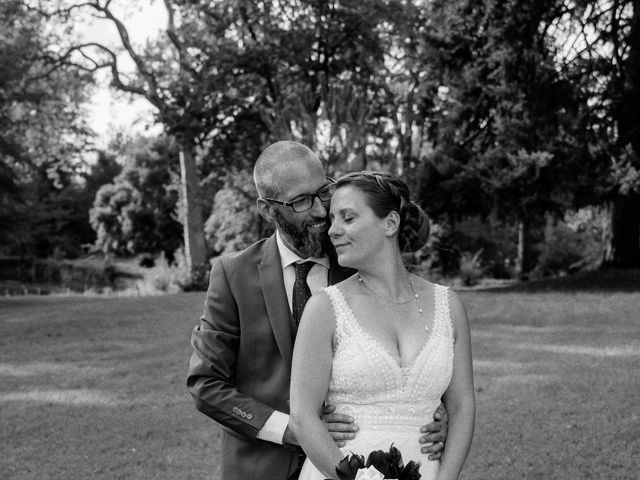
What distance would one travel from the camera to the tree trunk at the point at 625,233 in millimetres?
20969

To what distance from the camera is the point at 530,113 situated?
748 inches

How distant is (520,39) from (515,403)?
12412 mm

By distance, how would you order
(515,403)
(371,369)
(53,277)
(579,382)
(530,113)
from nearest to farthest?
(371,369)
(515,403)
(579,382)
(530,113)
(53,277)

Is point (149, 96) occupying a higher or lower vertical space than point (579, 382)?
higher

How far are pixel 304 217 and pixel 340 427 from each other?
0.88m

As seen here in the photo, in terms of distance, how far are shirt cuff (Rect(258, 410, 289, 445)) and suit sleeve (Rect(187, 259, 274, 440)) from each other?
0.02 meters

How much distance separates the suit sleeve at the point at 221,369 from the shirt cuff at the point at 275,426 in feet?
A: 0.05

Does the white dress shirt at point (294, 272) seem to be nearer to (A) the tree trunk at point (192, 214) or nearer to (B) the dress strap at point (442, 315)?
(B) the dress strap at point (442, 315)

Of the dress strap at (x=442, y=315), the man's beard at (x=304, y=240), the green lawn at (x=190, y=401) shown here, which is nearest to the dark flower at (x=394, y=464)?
the dress strap at (x=442, y=315)

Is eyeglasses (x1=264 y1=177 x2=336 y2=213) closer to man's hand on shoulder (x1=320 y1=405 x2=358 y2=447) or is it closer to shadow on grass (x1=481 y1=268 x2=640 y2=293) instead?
man's hand on shoulder (x1=320 y1=405 x2=358 y2=447)

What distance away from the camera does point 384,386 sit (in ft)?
9.37

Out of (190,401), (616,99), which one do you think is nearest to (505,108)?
(616,99)

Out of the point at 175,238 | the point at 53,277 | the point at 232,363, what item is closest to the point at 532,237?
the point at 175,238

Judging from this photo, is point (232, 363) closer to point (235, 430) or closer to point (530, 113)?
point (235, 430)
